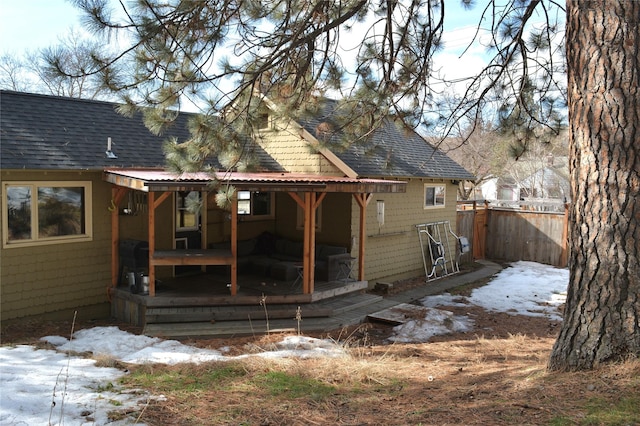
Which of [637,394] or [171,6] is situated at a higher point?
[171,6]

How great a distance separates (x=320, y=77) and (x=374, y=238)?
5478 mm

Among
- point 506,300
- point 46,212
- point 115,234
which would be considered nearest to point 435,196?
point 506,300

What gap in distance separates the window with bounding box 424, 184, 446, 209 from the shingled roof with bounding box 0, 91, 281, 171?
6828 millimetres

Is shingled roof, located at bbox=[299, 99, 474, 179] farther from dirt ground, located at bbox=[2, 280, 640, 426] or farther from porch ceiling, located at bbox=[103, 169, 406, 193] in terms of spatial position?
dirt ground, located at bbox=[2, 280, 640, 426]

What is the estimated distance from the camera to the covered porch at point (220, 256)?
338 inches

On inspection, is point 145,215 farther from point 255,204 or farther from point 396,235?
point 396,235

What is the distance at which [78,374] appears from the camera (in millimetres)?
5160

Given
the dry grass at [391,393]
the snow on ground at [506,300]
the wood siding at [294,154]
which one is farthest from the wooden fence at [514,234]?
the dry grass at [391,393]

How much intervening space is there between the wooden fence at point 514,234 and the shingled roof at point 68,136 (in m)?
10.4

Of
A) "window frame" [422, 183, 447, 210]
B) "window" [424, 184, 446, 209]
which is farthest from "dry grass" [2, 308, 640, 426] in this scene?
"window" [424, 184, 446, 209]

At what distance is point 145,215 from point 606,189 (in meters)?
8.55

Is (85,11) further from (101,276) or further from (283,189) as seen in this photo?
(101,276)

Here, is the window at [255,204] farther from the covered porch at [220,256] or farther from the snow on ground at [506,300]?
the snow on ground at [506,300]

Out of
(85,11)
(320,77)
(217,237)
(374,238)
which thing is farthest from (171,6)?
(374,238)
